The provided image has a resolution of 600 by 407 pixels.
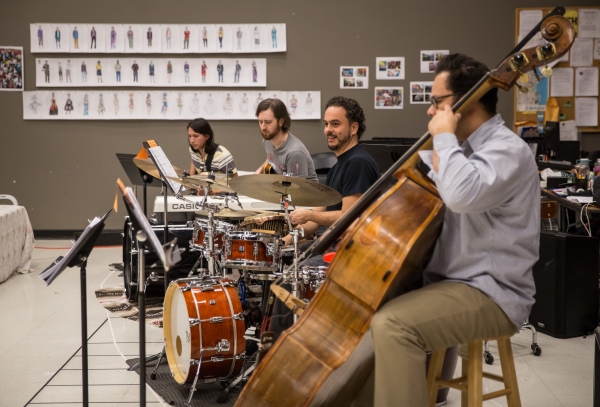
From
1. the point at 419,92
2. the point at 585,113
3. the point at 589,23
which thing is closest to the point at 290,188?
the point at 419,92

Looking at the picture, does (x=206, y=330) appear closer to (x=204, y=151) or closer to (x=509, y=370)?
(x=509, y=370)

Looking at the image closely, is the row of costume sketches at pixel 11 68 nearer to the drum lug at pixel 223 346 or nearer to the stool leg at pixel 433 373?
the drum lug at pixel 223 346

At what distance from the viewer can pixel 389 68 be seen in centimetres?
772

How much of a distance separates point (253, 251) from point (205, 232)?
0.42 m

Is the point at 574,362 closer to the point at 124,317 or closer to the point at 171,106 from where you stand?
the point at 124,317

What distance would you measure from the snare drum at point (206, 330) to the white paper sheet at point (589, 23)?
5984 millimetres

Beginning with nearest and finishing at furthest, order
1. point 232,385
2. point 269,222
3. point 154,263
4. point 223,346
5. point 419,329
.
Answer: point 419,329 → point 223,346 → point 232,385 → point 269,222 → point 154,263

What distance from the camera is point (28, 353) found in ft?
13.3

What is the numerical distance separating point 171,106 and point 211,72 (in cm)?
60

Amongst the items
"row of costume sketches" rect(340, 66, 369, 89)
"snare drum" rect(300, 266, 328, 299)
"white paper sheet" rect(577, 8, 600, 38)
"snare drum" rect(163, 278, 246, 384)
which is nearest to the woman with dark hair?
"row of costume sketches" rect(340, 66, 369, 89)

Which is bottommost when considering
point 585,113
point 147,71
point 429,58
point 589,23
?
point 585,113

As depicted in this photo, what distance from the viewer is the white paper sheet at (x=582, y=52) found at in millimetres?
7641

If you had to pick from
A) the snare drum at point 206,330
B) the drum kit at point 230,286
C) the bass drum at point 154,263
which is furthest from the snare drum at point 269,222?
the bass drum at point 154,263

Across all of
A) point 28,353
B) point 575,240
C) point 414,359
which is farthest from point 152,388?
point 575,240
